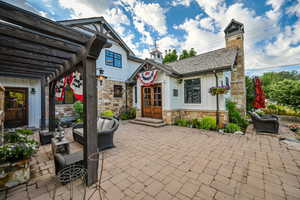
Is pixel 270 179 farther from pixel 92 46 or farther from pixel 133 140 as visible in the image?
pixel 92 46

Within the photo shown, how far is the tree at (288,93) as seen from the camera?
20.9 feet

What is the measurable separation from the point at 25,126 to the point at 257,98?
12210mm

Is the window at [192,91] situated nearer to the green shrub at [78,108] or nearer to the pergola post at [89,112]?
the pergola post at [89,112]

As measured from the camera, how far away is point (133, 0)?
207 inches

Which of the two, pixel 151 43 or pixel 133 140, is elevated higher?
pixel 151 43

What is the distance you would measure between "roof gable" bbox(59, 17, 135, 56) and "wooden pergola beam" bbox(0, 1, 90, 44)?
6.52m

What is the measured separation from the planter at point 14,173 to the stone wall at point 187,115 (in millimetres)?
5569

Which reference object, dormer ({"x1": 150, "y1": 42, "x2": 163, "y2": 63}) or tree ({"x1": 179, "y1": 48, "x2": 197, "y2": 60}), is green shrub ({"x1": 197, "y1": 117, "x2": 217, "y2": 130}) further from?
tree ({"x1": 179, "y1": 48, "x2": 197, "y2": 60})

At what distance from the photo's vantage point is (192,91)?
22.2 ft

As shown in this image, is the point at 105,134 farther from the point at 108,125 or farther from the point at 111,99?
the point at 111,99

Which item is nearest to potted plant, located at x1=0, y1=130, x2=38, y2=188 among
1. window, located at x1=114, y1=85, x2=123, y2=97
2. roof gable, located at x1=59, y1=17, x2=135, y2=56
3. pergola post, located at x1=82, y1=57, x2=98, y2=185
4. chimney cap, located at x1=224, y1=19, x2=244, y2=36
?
pergola post, located at x1=82, y1=57, x2=98, y2=185

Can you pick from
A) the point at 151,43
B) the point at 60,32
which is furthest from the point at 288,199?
the point at 151,43

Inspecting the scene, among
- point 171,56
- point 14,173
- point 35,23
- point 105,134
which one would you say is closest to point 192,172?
point 105,134

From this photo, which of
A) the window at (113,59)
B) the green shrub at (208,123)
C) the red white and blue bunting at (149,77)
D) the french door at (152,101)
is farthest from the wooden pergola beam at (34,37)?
the window at (113,59)
